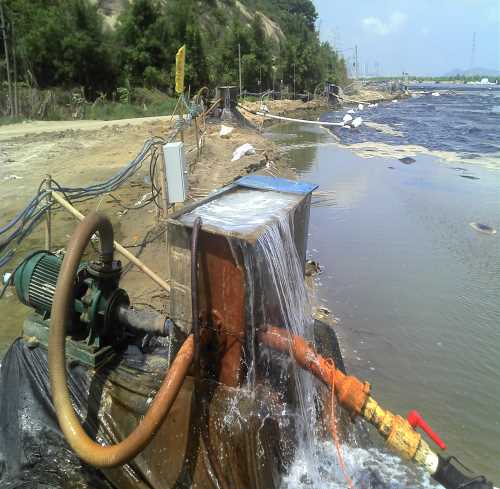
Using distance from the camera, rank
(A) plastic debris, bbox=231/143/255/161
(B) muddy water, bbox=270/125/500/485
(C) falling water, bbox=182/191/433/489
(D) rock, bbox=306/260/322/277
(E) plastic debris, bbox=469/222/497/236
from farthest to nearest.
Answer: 1. (A) plastic debris, bbox=231/143/255/161
2. (E) plastic debris, bbox=469/222/497/236
3. (D) rock, bbox=306/260/322/277
4. (B) muddy water, bbox=270/125/500/485
5. (C) falling water, bbox=182/191/433/489

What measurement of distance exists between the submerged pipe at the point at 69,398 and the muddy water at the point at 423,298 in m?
2.54

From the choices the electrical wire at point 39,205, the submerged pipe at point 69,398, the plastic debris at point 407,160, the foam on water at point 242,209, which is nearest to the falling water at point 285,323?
the foam on water at point 242,209

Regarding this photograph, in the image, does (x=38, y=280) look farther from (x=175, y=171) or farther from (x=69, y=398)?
(x=175, y=171)

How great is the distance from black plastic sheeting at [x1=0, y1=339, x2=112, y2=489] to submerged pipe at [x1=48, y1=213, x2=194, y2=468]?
57 centimetres

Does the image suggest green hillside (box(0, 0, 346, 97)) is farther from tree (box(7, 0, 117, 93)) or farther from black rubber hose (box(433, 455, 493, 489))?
black rubber hose (box(433, 455, 493, 489))

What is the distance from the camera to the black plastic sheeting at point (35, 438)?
7.87 ft

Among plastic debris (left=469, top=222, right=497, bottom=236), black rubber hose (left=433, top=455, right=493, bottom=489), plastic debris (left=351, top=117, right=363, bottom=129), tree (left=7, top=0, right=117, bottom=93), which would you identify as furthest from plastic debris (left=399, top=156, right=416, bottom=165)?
tree (left=7, top=0, right=117, bottom=93)

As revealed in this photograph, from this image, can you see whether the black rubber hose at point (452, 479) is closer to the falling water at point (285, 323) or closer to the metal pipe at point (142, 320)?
the falling water at point (285, 323)

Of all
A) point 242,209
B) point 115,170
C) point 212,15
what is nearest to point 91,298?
point 242,209

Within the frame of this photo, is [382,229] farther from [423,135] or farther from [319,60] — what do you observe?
[319,60]

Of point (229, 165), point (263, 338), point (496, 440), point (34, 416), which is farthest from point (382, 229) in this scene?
point (34, 416)

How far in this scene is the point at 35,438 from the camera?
249 cm

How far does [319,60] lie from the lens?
4728 cm

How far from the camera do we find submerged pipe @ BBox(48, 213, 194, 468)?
1.83 m
